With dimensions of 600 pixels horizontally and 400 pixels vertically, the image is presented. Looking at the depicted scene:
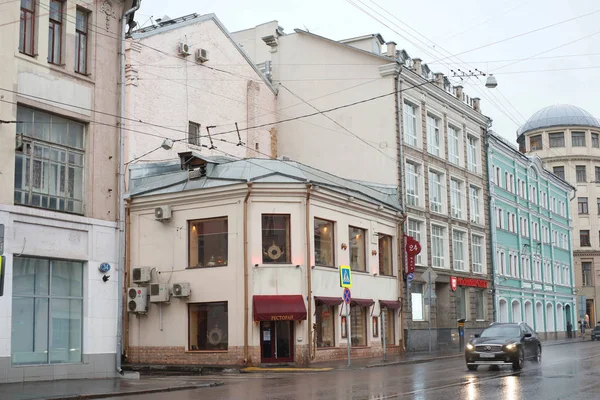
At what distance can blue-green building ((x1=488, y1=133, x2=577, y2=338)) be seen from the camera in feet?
169

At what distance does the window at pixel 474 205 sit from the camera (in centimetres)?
4844

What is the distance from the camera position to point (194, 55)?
37.2 metres

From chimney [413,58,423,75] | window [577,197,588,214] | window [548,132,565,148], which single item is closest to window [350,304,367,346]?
chimney [413,58,423,75]

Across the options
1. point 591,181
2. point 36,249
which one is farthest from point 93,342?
point 591,181

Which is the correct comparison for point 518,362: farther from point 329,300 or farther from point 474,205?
point 474,205

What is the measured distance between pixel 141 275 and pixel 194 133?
30.4 ft

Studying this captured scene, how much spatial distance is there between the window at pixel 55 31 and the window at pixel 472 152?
31.6m

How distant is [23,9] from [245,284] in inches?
491

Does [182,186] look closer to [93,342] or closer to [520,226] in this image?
[93,342]

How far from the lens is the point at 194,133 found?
122 ft

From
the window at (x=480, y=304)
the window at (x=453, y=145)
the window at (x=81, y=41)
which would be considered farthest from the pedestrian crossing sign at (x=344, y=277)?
the window at (x=480, y=304)

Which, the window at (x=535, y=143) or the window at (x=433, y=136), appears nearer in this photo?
the window at (x=433, y=136)

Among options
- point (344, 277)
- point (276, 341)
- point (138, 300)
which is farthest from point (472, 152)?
point (138, 300)

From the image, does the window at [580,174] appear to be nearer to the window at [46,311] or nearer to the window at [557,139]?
the window at [557,139]
